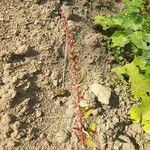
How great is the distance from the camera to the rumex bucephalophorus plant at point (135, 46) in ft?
13.3

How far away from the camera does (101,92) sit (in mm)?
4031

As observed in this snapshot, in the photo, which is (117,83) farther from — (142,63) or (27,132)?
(27,132)

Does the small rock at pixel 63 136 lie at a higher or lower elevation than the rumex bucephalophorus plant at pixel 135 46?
lower

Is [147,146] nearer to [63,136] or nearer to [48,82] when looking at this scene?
[63,136]

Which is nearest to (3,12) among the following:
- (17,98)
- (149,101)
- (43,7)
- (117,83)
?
(43,7)

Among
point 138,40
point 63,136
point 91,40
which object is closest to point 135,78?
point 138,40

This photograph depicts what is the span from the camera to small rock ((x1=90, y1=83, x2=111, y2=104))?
3984 millimetres

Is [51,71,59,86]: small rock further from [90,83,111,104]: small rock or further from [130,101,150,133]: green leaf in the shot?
[130,101,150,133]: green leaf

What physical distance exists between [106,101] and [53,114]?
544 millimetres

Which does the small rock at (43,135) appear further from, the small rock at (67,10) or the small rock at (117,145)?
the small rock at (67,10)

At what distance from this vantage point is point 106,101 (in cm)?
398

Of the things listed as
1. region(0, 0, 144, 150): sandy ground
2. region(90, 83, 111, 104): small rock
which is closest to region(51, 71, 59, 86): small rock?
region(0, 0, 144, 150): sandy ground

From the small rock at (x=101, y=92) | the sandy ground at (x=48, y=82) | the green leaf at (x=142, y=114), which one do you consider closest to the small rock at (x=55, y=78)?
the sandy ground at (x=48, y=82)

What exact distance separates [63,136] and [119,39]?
137 centimetres
